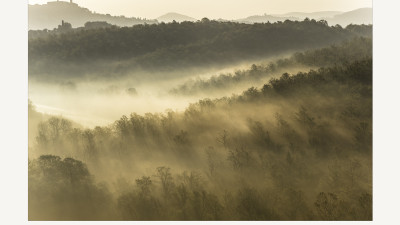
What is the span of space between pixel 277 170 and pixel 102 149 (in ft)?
10.2

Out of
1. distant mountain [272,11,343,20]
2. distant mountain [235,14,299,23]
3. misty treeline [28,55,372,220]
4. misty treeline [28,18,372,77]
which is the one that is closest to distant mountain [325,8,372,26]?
misty treeline [28,18,372,77]

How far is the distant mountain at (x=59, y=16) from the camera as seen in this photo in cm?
989

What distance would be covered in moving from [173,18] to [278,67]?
2151 millimetres

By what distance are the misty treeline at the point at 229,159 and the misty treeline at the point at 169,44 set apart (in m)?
0.64

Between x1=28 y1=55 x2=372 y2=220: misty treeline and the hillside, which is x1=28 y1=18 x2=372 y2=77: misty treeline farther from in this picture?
x1=28 y1=55 x2=372 y2=220: misty treeline

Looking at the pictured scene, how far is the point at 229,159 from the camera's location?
30.5ft

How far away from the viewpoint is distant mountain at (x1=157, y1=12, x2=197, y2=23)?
9.87m

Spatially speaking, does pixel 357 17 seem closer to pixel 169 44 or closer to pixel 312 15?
pixel 312 15

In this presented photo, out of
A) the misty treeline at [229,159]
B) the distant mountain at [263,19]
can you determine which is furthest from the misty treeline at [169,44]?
the misty treeline at [229,159]

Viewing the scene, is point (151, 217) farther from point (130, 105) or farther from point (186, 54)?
point (186, 54)

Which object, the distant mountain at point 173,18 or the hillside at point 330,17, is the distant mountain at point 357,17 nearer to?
the hillside at point 330,17

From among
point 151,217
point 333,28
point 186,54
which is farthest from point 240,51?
point 151,217

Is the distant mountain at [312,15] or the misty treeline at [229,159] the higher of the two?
the distant mountain at [312,15]

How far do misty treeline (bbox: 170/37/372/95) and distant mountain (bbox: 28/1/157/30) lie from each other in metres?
1.58
